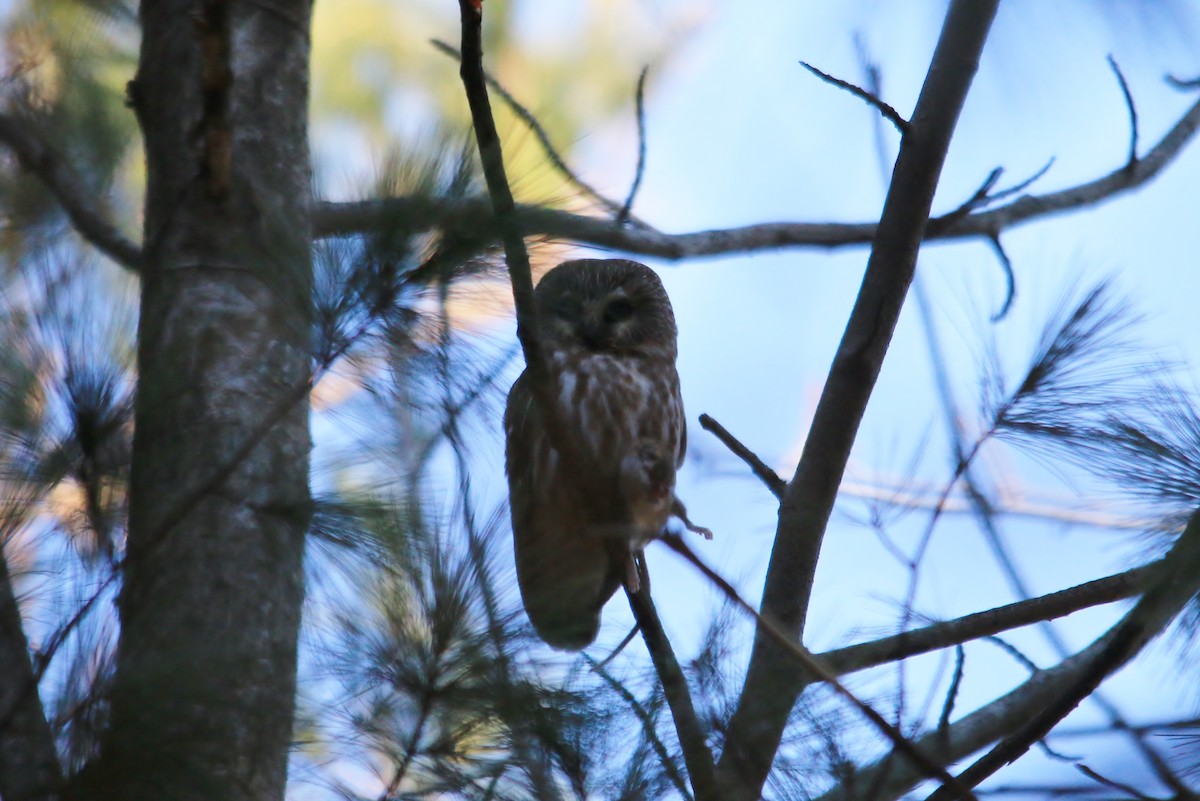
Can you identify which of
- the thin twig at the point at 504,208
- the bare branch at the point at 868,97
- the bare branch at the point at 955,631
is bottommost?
the bare branch at the point at 955,631

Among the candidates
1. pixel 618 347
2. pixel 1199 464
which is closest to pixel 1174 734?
pixel 1199 464

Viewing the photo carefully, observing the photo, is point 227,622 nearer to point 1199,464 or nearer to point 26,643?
point 26,643

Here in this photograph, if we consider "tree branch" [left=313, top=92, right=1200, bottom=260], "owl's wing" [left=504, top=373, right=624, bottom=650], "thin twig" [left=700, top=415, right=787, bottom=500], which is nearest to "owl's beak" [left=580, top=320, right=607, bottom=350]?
"tree branch" [left=313, top=92, right=1200, bottom=260]

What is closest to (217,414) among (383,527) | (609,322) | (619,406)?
(383,527)

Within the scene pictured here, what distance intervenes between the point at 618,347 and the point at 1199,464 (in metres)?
2.16

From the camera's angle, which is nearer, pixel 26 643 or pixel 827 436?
pixel 26 643

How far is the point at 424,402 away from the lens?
215cm

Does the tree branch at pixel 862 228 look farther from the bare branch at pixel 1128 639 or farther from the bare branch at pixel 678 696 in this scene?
the bare branch at pixel 1128 639

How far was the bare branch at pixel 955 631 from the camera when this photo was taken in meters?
2.46

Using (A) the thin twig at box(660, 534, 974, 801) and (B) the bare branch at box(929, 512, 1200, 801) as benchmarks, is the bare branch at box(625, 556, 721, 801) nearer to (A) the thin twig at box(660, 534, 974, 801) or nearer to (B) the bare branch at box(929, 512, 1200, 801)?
(B) the bare branch at box(929, 512, 1200, 801)

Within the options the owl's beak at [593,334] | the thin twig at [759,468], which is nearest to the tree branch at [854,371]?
the thin twig at [759,468]

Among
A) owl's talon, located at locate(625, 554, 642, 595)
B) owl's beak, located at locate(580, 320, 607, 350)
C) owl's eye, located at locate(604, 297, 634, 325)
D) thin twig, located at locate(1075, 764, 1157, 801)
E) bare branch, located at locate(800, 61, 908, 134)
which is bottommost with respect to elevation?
thin twig, located at locate(1075, 764, 1157, 801)

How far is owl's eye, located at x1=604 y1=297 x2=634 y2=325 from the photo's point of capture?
4129 millimetres

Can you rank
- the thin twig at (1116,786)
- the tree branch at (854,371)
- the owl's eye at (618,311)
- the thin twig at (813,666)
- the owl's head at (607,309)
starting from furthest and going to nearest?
1. the owl's eye at (618,311)
2. the owl's head at (607,309)
3. the tree branch at (854,371)
4. the thin twig at (1116,786)
5. the thin twig at (813,666)
